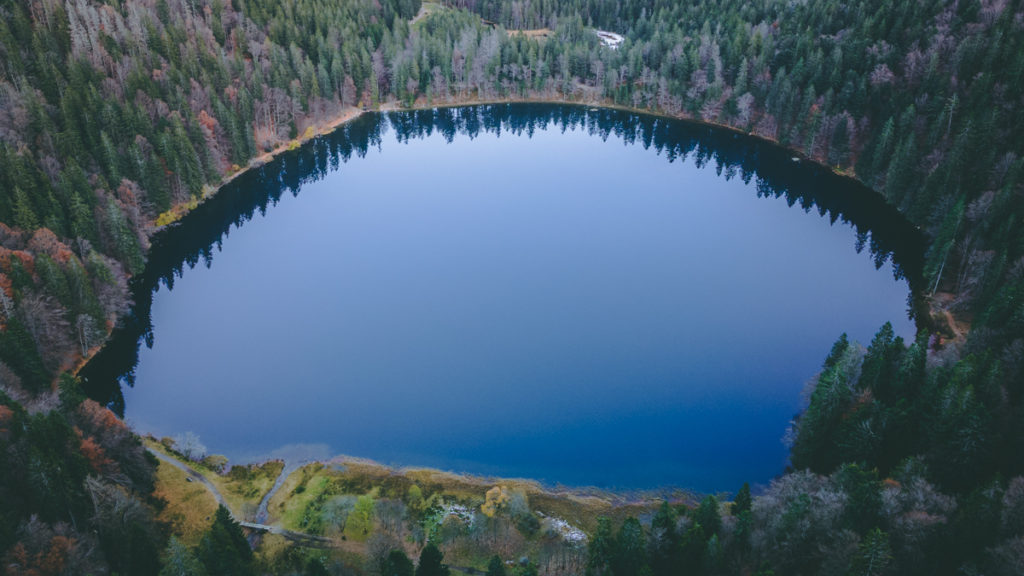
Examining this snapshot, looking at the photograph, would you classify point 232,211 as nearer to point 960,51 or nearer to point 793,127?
point 793,127

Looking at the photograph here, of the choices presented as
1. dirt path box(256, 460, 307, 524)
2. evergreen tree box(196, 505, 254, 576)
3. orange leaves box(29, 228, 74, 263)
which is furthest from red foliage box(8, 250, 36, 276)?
evergreen tree box(196, 505, 254, 576)

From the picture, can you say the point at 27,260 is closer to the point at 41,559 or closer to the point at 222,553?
the point at 41,559

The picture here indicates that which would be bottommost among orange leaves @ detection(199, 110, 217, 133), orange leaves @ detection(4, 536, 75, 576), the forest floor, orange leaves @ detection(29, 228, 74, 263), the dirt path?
the dirt path

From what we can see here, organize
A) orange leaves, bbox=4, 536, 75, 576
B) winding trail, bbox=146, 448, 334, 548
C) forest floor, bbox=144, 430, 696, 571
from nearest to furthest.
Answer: orange leaves, bbox=4, 536, 75, 576 < winding trail, bbox=146, 448, 334, 548 < forest floor, bbox=144, 430, 696, 571

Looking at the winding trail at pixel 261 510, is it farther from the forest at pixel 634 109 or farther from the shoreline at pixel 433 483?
the forest at pixel 634 109

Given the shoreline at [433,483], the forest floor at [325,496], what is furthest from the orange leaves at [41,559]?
the shoreline at [433,483]

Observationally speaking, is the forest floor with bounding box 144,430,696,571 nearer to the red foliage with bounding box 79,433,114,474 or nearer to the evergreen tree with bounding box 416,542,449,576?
the red foliage with bounding box 79,433,114,474

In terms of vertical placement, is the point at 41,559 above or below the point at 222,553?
below

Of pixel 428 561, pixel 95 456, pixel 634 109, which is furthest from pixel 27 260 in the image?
pixel 634 109
